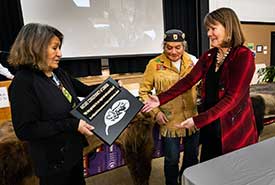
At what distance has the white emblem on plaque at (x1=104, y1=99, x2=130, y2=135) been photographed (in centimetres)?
126

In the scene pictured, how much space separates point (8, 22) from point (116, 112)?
316 centimetres

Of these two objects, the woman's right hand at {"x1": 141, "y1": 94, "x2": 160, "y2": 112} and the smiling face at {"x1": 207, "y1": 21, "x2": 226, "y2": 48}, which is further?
the woman's right hand at {"x1": 141, "y1": 94, "x2": 160, "y2": 112}

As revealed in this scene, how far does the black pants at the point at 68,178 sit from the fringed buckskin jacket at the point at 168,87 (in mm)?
640

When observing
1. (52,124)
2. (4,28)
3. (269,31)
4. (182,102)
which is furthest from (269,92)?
(269,31)

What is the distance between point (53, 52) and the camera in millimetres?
1141

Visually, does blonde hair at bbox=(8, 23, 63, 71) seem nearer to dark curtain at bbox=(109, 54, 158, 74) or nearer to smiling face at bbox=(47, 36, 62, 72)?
smiling face at bbox=(47, 36, 62, 72)

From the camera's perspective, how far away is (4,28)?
3.60 metres

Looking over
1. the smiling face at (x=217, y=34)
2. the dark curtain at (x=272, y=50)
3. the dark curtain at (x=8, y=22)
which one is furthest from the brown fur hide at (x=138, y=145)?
the dark curtain at (x=272, y=50)

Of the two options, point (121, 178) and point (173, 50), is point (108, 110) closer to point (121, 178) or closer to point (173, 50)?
point (173, 50)

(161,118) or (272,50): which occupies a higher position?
(161,118)

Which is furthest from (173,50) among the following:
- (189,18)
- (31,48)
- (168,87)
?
(189,18)

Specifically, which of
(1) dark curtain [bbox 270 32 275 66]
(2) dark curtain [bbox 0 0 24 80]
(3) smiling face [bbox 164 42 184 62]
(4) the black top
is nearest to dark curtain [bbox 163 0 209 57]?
(1) dark curtain [bbox 270 32 275 66]

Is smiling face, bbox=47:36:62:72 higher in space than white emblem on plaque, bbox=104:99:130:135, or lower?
higher

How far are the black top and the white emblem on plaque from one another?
162 mm
